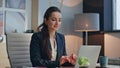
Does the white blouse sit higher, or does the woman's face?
the woman's face

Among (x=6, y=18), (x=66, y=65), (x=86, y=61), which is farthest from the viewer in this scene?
(x=6, y=18)

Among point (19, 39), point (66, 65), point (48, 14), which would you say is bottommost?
point (66, 65)

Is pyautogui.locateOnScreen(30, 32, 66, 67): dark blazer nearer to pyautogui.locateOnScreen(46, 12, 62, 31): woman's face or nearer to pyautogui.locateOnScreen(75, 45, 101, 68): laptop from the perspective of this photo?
pyautogui.locateOnScreen(46, 12, 62, 31): woman's face

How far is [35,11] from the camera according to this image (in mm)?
4781

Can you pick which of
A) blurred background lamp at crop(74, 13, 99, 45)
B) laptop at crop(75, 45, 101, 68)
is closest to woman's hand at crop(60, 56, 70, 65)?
laptop at crop(75, 45, 101, 68)

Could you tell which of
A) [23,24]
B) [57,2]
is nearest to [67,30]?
[57,2]

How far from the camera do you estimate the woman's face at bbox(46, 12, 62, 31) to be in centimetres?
234

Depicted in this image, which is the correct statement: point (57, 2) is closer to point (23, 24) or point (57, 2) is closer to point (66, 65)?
point (23, 24)

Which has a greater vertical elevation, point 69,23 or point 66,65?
point 69,23

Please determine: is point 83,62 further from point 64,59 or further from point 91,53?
point 64,59

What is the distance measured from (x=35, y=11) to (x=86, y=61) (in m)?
3.15

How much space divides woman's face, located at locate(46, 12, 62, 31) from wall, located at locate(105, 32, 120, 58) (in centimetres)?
255

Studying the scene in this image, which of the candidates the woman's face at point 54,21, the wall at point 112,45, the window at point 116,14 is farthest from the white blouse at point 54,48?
the window at point 116,14

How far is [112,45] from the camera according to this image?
4.75m
